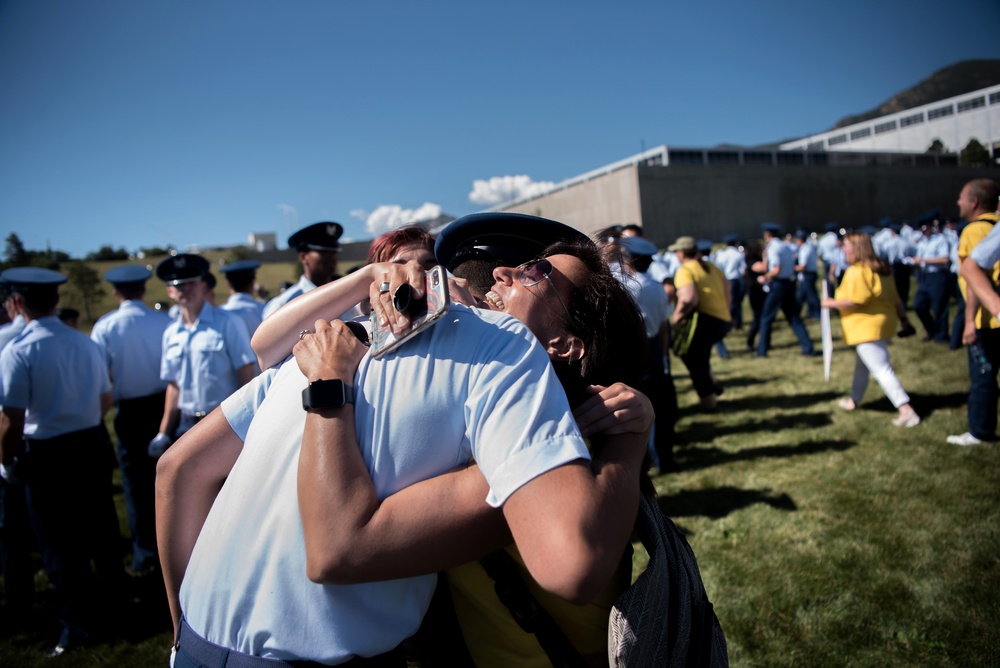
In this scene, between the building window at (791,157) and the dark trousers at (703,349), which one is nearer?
the dark trousers at (703,349)

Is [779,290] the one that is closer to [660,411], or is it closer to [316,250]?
[660,411]

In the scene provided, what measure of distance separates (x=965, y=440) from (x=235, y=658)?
649cm

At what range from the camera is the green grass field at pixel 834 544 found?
2.98 metres

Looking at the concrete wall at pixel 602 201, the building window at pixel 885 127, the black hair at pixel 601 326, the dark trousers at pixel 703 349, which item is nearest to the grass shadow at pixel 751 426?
the dark trousers at pixel 703 349

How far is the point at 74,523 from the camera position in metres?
3.93

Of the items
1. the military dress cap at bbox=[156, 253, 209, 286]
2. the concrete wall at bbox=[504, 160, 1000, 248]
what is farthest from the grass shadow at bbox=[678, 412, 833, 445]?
the concrete wall at bbox=[504, 160, 1000, 248]

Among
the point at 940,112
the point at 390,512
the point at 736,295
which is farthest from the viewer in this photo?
the point at 940,112

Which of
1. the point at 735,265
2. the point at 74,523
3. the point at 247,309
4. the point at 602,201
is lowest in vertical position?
the point at 74,523

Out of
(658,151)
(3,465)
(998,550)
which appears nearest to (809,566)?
(998,550)

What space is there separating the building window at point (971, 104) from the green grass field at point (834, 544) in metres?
85.6

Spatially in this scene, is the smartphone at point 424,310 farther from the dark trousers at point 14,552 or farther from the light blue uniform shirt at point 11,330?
the light blue uniform shirt at point 11,330

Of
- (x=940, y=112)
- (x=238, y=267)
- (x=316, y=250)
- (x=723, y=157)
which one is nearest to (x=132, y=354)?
(x=238, y=267)

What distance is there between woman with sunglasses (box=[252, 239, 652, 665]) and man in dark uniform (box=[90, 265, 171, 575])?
444 centimetres

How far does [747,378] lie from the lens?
30.0ft
